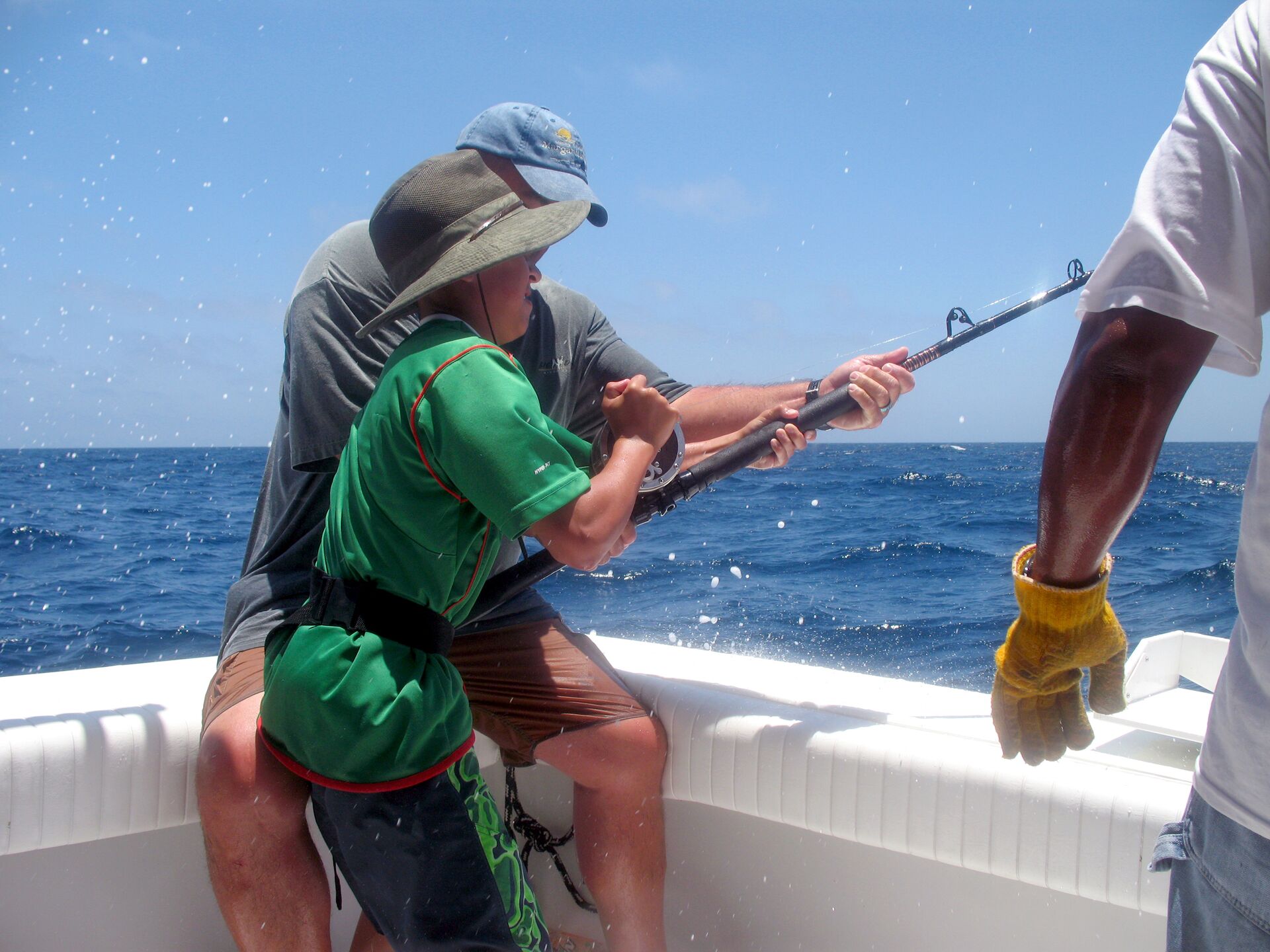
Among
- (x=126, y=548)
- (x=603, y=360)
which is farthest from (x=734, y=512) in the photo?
(x=603, y=360)

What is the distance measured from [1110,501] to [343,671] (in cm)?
95

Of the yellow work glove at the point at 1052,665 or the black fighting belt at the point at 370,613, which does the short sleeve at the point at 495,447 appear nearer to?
the black fighting belt at the point at 370,613

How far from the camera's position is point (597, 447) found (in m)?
1.68

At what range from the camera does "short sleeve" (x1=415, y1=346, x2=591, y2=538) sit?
1.26 metres

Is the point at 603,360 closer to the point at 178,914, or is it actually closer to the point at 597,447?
the point at 597,447

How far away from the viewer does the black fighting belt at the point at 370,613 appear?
134cm

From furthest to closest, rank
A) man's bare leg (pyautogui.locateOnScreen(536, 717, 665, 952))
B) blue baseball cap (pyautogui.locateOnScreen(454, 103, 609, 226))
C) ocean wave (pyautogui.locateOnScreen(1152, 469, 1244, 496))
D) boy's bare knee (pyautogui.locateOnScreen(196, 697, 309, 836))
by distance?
ocean wave (pyautogui.locateOnScreen(1152, 469, 1244, 496)), blue baseball cap (pyautogui.locateOnScreen(454, 103, 609, 226)), man's bare leg (pyautogui.locateOnScreen(536, 717, 665, 952)), boy's bare knee (pyautogui.locateOnScreen(196, 697, 309, 836))

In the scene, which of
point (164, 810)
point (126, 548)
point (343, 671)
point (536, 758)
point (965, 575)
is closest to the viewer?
point (343, 671)

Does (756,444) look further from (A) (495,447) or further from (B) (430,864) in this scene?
(B) (430,864)

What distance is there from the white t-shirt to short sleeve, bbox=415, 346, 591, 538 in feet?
2.22

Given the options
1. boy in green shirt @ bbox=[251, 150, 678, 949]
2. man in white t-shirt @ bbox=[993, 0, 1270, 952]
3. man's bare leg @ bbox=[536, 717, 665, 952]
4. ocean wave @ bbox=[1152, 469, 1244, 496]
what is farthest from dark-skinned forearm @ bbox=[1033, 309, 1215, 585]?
ocean wave @ bbox=[1152, 469, 1244, 496]

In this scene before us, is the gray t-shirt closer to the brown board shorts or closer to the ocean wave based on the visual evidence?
the brown board shorts

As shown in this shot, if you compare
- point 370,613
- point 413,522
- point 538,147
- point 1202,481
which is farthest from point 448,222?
point 1202,481

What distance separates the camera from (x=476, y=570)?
4.80 ft
